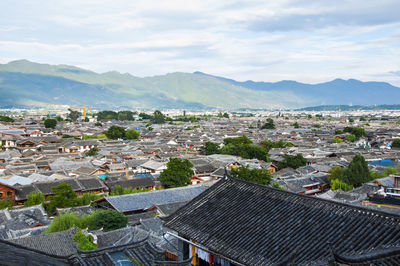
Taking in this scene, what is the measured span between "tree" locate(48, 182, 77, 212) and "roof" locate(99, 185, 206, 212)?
228 cm

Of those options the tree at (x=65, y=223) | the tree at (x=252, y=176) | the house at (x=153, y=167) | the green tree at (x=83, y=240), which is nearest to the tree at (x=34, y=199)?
the tree at (x=65, y=223)

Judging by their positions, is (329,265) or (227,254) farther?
(227,254)

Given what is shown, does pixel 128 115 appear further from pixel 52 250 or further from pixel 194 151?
pixel 52 250

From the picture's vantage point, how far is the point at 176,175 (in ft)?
96.2

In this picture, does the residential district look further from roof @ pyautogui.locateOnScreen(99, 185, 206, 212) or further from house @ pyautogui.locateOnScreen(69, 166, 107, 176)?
house @ pyautogui.locateOnScreen(69, 166, 107, 176)

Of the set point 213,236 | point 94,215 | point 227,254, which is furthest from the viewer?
point 94,215

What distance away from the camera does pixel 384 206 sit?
17.2 metres

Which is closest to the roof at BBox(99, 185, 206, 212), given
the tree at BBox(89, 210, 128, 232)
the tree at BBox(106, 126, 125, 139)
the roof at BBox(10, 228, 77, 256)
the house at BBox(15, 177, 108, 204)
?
the tree at BBox(89, 210, 128, 232)

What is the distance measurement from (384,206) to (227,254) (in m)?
13.4

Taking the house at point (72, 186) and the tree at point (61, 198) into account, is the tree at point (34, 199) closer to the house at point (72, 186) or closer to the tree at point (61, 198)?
the tree at point (61, 198)

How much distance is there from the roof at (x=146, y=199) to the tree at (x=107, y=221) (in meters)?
3.28

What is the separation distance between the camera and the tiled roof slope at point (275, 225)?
6102 mm

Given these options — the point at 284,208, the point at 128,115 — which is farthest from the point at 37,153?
the point at 128,115

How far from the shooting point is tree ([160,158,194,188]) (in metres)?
29.2
